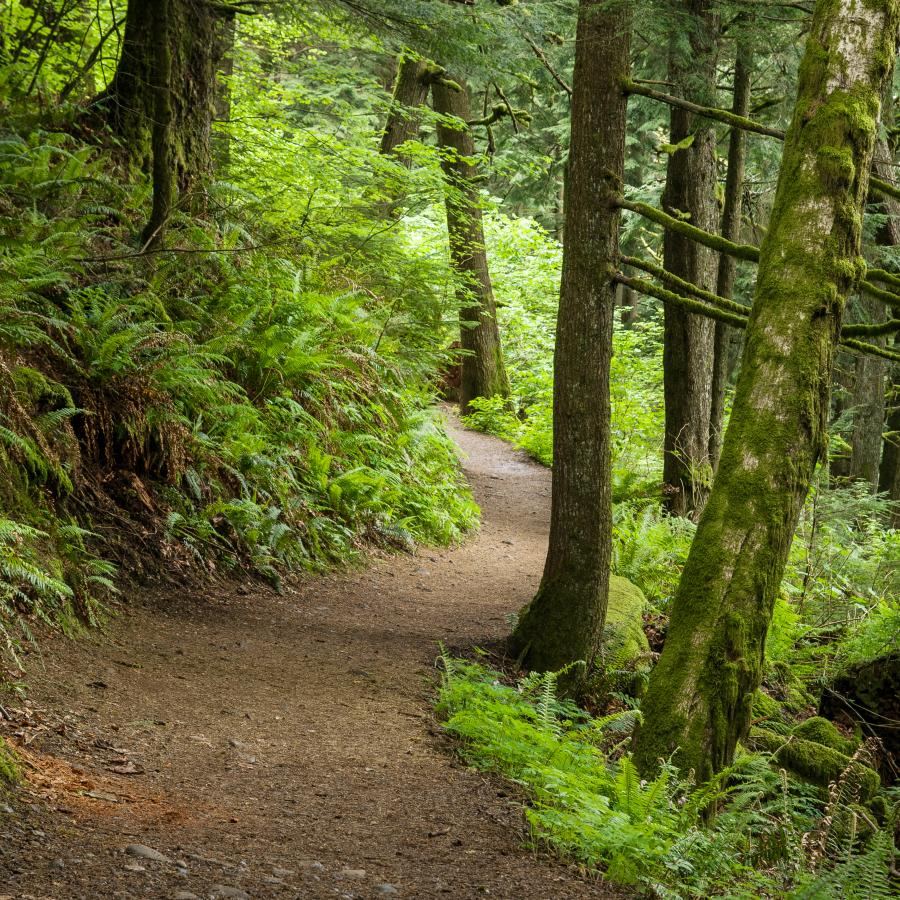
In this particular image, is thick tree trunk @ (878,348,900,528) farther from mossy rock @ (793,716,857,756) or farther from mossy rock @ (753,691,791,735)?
mossy rock @ (793,716,857,756)

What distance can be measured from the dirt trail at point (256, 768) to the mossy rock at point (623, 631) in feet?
3.46

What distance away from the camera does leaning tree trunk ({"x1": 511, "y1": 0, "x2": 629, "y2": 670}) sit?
6.64 metres

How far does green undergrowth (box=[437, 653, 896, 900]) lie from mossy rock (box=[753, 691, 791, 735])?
212 centimetres

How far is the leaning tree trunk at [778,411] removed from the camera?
4684mm

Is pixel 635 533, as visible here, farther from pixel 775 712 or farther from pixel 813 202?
pixel 813 202

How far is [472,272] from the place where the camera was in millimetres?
17828

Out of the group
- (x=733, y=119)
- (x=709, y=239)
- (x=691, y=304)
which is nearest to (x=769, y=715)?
(x=691, y=304)

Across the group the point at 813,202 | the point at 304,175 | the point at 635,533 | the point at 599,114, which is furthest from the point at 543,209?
the point at 813,202

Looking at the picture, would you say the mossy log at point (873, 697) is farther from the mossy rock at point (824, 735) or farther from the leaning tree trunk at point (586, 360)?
the leaning tree trunk at point (586, 360)

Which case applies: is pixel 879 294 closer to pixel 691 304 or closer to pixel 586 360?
pixel 691 304

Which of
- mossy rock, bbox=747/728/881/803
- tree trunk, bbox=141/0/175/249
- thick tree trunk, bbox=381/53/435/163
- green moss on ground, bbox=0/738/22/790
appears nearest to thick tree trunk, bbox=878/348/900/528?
thick tree trunk, bbox=381/53/435/163

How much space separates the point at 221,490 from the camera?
756cm

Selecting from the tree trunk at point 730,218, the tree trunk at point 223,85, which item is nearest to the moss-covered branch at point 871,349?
the tree trunk at point 730,218

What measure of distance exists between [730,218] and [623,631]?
6512mm
